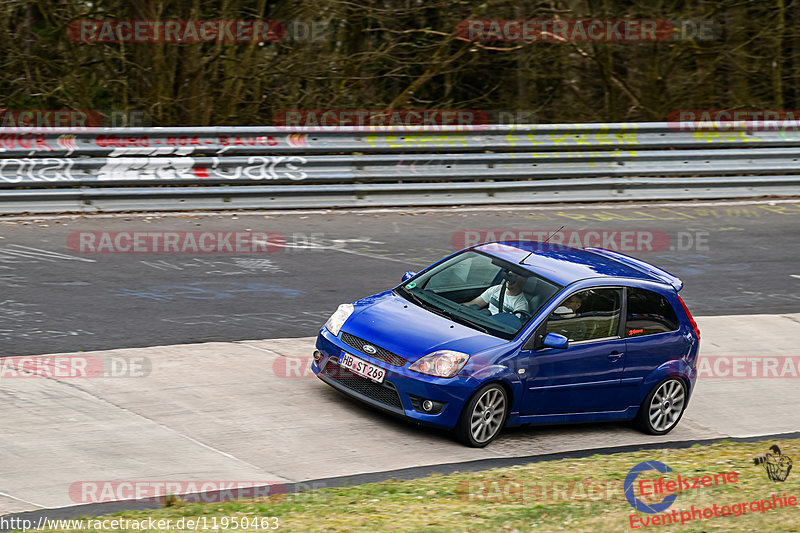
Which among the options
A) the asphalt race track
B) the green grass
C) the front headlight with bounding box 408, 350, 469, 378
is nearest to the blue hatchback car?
the front headlight with bounding box 408, 350, 469, 378

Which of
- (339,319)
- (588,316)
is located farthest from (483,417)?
(339,319)

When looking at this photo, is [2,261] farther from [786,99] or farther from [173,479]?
[786,99]

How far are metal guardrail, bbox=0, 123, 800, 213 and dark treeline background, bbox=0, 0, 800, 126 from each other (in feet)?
11.8

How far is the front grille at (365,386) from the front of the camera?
25.4 feet

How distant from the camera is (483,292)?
8453 mm

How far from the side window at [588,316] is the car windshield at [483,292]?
0.54ft

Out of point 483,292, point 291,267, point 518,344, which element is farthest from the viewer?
point 291,267

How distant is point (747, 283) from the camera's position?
1346cm

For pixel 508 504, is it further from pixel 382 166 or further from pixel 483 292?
pixel 382 166

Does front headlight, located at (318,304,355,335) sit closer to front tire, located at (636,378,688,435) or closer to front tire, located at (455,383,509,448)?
front tire, located at (455,383,509,448)

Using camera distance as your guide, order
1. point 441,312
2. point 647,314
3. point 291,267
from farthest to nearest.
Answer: point 291,267 < point 647,314 < point 441,312

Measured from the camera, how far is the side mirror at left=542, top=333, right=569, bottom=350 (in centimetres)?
788

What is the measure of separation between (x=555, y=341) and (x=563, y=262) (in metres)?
1.05

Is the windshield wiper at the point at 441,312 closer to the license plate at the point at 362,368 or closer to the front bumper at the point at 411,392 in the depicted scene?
the front bumper at the point at 411,392
